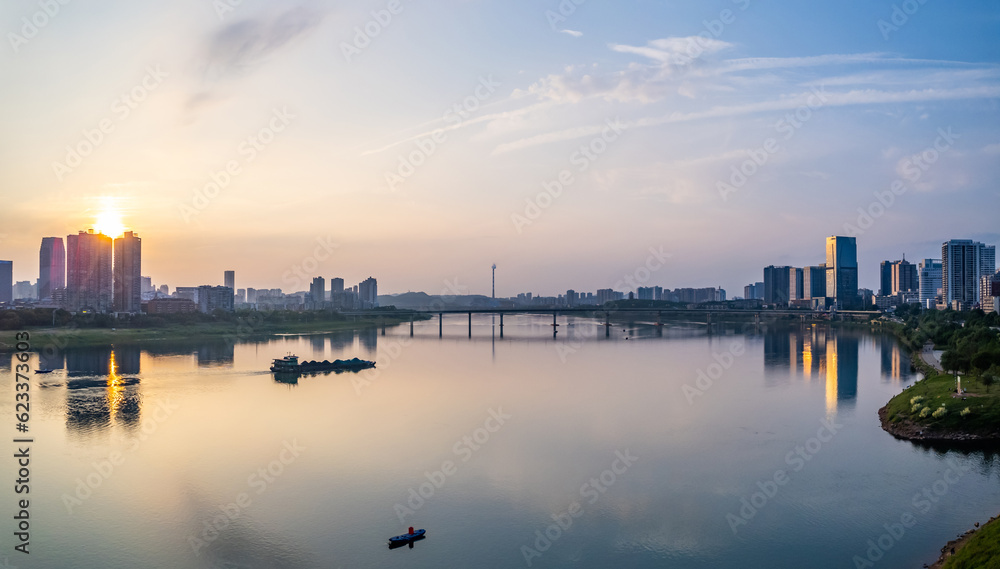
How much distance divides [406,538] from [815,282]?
567 feet

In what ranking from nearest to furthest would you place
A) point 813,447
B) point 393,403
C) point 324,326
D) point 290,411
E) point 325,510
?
point 325,510
point 813,447
point 290,411
point 393,403
point 324,326

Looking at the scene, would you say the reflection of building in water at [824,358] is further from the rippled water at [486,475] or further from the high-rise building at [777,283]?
the high-rise building at [777,283]

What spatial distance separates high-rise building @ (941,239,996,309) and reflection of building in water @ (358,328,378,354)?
100729 millimetres

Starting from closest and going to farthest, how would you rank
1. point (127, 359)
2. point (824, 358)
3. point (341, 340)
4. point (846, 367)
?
point (846, 367), point (127, 359), point (824, 358), point (341, 340)

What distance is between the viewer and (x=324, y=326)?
8238cm

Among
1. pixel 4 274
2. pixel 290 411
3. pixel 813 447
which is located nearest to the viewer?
pixel 813 447

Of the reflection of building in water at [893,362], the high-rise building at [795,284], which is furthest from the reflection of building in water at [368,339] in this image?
the high-rise building at [795,284]

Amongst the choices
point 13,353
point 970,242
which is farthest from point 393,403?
point 970,242

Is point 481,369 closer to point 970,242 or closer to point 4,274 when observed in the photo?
point 4,274

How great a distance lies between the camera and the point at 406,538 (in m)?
12.9

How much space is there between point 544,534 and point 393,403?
52.0ft

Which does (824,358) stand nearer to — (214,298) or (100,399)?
(100,399)

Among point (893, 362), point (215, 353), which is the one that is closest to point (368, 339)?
point (215, 353)

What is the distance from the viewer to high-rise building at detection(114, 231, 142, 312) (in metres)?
84.8
